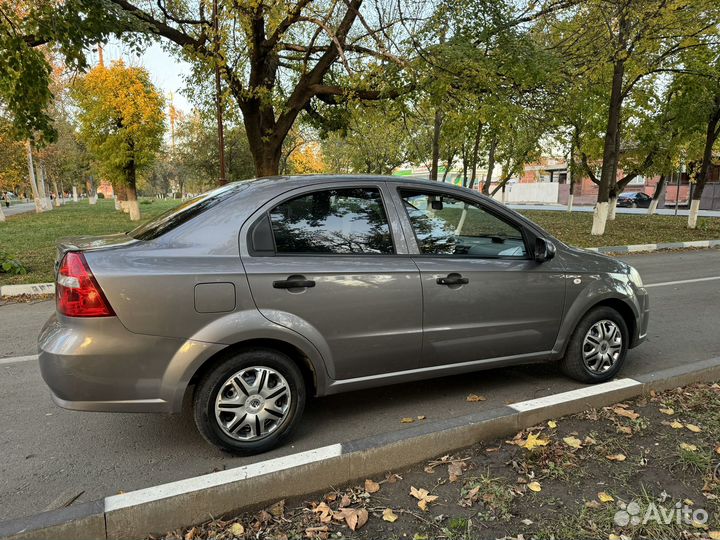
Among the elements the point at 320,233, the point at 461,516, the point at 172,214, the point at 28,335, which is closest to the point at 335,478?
the point at 461,516

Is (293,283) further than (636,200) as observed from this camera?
No

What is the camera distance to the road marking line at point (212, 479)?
227 cm

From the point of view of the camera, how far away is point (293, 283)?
287 centimetres

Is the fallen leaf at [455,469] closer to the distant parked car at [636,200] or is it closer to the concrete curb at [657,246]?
the concrete curb at [657,246]

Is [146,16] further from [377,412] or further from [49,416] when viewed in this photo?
[377,412]

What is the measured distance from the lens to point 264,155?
12.3m

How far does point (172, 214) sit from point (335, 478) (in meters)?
1.97

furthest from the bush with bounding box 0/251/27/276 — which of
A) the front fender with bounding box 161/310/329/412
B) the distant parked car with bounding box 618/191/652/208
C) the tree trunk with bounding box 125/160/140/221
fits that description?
the distant parked car with bounding box 618/191/652/208

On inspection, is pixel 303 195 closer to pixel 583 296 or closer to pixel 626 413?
pixel 583 296

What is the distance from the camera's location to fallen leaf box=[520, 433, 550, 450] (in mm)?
2876

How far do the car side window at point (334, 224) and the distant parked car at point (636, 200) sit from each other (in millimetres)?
45038

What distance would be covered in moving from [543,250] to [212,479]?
2671mm

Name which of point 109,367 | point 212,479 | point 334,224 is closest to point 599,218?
point 334,224

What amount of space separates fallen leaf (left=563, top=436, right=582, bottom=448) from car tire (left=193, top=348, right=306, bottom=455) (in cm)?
164
